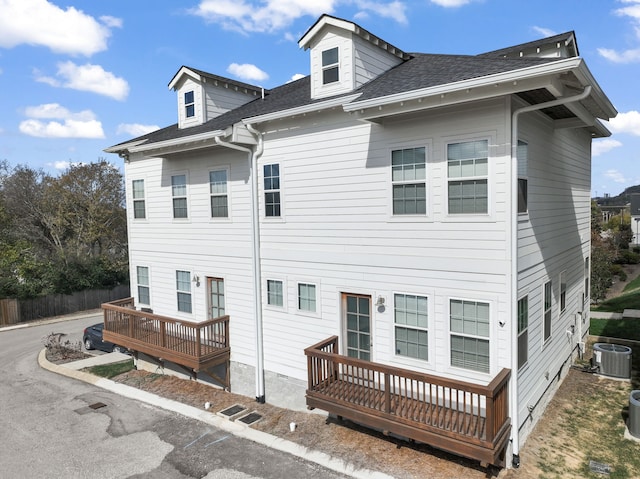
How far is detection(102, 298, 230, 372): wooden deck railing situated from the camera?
412 inches

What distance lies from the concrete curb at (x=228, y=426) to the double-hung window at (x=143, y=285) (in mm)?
2631

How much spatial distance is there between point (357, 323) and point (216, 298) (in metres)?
4.64

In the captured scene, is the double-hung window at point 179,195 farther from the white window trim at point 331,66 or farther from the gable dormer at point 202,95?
the white window trim at point 331,66

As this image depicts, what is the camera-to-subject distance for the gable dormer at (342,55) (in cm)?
898

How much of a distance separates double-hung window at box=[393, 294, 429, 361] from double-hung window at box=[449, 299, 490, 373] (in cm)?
51

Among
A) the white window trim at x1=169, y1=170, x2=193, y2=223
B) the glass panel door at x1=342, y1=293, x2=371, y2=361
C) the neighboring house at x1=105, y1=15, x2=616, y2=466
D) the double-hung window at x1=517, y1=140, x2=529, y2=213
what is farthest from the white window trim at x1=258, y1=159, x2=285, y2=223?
the double-hung window at x1=517, y1=140, x2=529, y2=213

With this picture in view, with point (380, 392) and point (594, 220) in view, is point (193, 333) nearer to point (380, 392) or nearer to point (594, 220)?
point (380, 392)

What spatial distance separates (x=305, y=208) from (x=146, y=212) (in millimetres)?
6493

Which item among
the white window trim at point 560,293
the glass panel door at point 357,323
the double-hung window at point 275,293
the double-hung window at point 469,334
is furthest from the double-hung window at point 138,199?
the white window trim at point 560,293

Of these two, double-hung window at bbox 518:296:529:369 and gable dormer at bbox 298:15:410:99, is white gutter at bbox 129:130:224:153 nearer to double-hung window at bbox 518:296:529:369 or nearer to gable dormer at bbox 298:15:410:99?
gable dormer at bbox 298:15:410:99

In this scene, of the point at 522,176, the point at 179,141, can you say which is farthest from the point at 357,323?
the point at 179,141

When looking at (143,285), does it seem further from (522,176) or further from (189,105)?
(522,176)

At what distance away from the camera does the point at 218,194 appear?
1105cm

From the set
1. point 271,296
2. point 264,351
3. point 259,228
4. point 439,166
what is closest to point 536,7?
point 439,166
